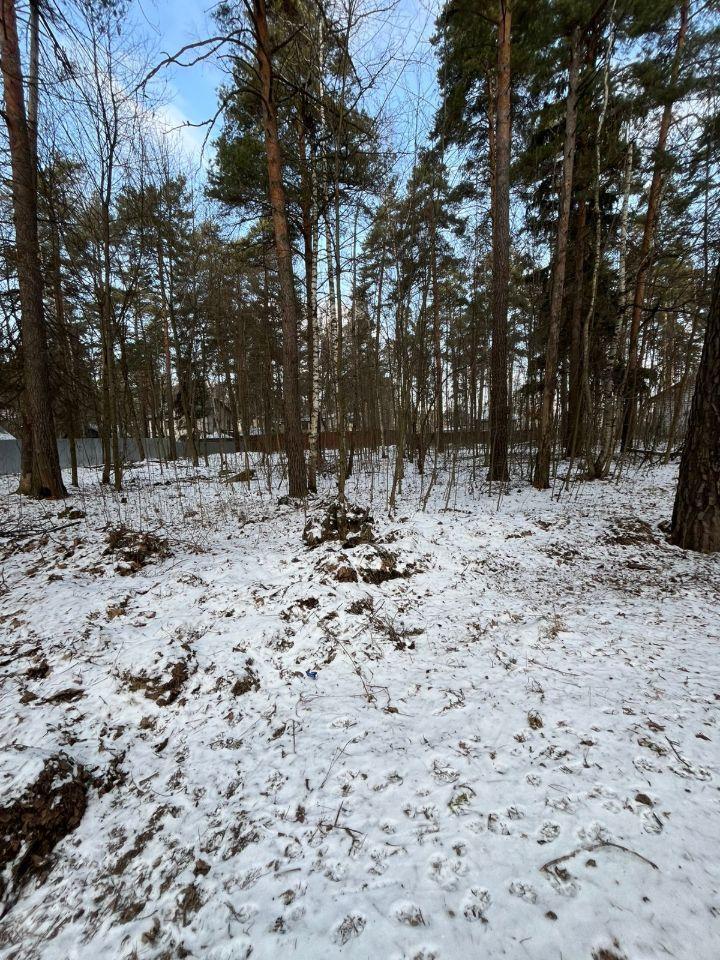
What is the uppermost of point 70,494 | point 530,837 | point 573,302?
point 573,302

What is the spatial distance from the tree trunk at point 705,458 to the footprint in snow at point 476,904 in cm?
498

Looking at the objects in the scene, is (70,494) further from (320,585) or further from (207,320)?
(207,320)

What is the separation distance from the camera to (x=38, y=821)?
182 cm

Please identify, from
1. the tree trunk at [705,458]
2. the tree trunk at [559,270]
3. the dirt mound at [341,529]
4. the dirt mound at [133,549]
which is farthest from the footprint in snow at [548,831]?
the tree trunk at [559,270]

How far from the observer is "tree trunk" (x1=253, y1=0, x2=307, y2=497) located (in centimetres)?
557

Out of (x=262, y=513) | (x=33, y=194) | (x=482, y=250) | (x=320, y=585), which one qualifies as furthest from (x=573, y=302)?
(x=33, y=194)

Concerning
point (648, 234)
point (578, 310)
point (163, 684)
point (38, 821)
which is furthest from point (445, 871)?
point (648, 234)

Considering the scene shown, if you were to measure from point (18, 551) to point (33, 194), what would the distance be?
21.7ft

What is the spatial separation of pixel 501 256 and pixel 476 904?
9937mm

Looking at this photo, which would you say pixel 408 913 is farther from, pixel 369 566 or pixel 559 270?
pixel 559 270

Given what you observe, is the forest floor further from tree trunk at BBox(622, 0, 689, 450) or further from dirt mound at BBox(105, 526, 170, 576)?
tree trunk at BBox(622, 0, 689, 450)

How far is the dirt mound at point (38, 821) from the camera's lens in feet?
5.44

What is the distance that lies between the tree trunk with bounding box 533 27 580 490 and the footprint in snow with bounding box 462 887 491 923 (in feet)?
25.7

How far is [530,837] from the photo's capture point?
1661 millimetres
